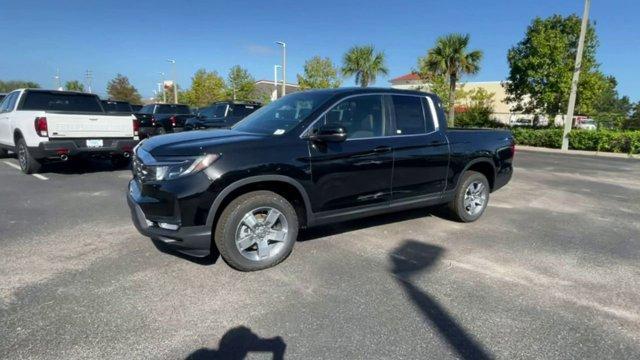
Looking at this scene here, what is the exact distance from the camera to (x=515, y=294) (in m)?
3.48

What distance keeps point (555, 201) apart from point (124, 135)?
8.86 meters

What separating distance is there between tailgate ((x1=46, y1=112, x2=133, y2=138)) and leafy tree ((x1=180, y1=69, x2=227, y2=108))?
3674 cm

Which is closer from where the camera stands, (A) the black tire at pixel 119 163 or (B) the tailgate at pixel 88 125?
(B) the tailgate at pixel 88 125

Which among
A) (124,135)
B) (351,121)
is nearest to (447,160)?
(351,121)

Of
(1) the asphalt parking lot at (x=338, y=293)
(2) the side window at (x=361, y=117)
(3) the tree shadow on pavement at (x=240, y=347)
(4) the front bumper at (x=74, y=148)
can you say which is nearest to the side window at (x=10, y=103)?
(4) the front bumper at (x=74, y=148)

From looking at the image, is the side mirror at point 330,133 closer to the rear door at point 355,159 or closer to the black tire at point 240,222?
the rear door at point 355,159

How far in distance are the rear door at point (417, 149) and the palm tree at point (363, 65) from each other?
3307 cm

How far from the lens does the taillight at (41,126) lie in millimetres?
7411

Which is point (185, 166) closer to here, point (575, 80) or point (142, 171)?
point (142, 171)

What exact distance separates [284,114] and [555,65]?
2221 centimetres

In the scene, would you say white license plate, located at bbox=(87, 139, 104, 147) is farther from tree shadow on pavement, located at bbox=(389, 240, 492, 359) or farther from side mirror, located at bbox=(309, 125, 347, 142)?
tree shadow on pavement, located at bbox=(389, 240, 492, 359)

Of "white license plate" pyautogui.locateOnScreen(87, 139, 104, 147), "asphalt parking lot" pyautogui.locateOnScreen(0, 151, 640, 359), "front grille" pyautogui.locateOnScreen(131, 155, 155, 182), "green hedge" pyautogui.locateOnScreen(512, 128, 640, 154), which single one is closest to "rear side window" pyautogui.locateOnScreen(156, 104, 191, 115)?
"white license plate" pyautogui.locateOnScreen(87, 139, 104, 147)

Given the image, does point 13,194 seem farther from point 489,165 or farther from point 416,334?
point 489,165

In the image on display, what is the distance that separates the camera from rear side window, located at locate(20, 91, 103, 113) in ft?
27.0
